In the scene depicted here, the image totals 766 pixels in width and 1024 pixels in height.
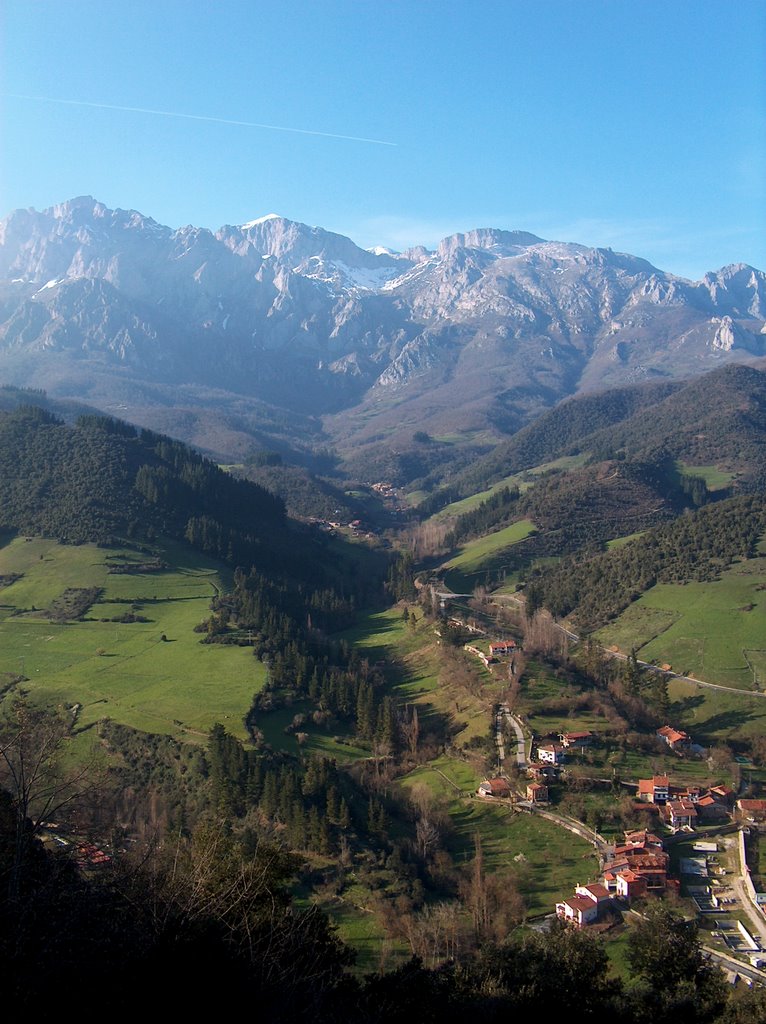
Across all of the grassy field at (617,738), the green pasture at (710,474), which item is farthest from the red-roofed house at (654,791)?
the green pasture at (710,474)

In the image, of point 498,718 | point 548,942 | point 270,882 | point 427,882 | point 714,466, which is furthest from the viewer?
point 714,466

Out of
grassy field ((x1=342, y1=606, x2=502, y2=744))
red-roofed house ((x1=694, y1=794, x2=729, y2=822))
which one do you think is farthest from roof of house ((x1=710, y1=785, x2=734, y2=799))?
grassy field ((x1=342, y1=606, x2=502, y2=744))

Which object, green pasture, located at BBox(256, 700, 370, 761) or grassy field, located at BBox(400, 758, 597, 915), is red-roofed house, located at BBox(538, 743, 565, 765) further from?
green pasture, located at BBox(256, 700, 370, 761)

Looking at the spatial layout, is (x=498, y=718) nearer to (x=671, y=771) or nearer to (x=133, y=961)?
(x=671, y=771)

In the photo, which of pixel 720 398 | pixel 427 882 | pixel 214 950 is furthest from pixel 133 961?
pixel 720 398

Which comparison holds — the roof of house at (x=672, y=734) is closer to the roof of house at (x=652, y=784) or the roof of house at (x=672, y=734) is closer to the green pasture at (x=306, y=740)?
the roof of house at (x=652, y=784)
